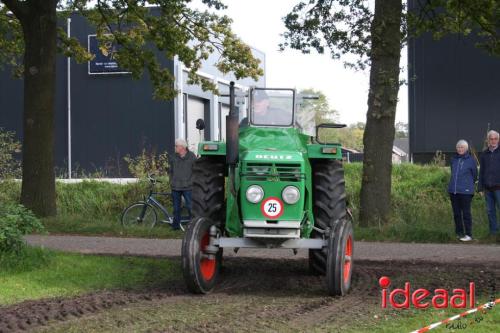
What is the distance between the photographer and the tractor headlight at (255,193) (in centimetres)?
893

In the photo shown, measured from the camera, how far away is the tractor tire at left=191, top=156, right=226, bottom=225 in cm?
980

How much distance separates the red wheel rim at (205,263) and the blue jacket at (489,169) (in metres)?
6.76

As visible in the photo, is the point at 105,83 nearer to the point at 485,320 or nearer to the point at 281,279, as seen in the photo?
the point at 281,279

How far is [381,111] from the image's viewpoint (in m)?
15.3

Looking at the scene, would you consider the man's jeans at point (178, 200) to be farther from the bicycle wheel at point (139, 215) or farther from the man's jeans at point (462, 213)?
the man's jeans at point (462, 213)

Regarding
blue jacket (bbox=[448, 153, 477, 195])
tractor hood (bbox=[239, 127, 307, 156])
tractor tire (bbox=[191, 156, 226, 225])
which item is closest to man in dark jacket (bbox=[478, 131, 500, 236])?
blue jacket (bbox=[448, 153, 477, 195])

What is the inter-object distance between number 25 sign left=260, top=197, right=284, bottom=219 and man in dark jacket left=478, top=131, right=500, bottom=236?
6.50 metres

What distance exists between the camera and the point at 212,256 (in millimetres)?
9242

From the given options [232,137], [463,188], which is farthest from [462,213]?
[232,137]

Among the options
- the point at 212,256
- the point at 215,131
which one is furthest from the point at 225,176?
the point at 215,131

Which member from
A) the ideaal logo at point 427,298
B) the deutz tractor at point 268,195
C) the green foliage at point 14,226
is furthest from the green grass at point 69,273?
the ideaal logo at point 427,298

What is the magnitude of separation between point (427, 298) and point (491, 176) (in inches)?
253

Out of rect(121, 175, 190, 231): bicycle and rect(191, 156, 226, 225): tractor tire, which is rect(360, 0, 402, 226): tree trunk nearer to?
rect(121, 175, 190, 231): bicycle

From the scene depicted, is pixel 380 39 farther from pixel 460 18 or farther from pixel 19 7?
pixel 19 7
